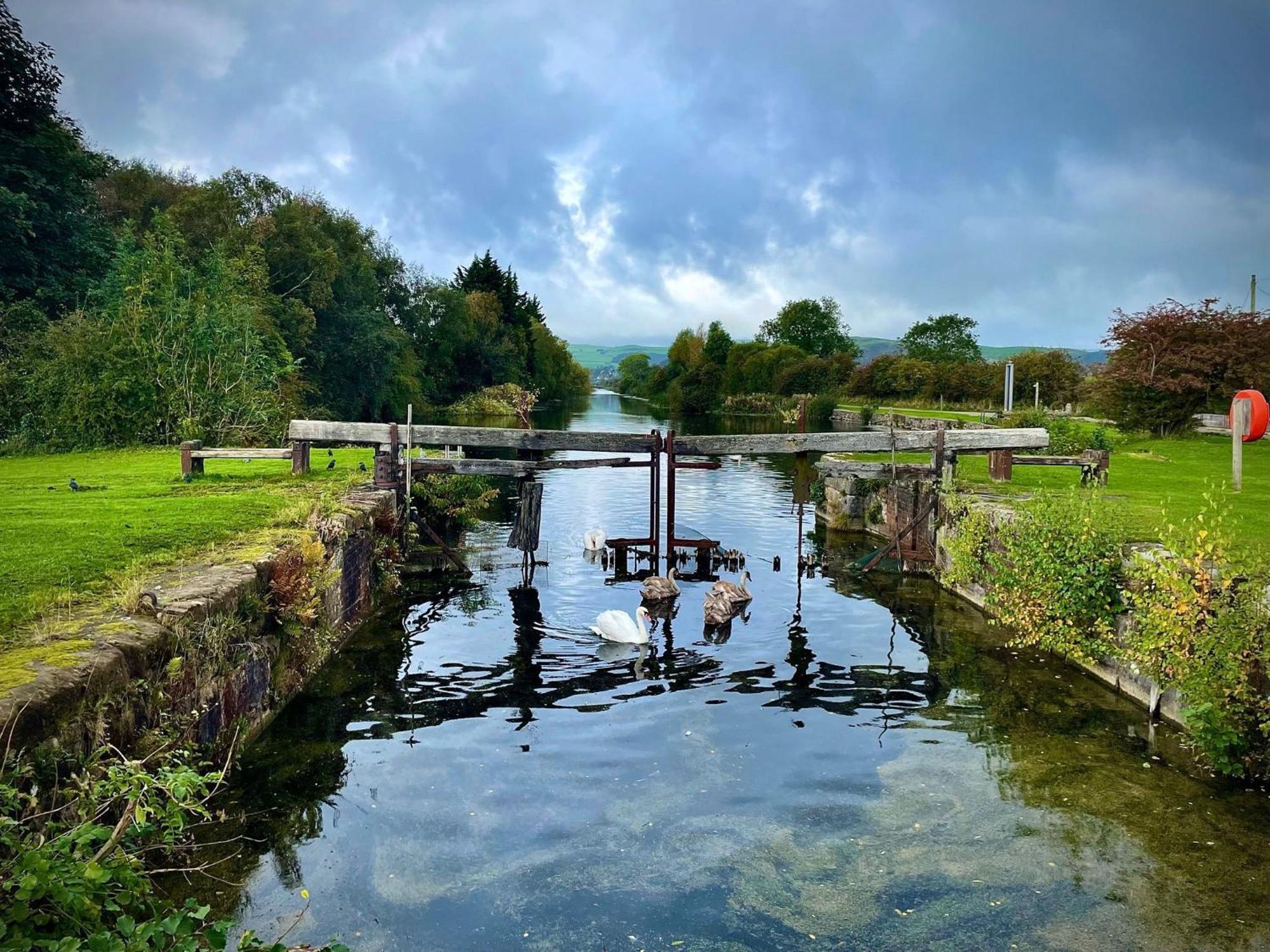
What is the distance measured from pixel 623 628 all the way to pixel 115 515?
23.4ft

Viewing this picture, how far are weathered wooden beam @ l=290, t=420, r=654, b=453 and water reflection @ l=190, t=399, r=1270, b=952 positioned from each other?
4.80 metres

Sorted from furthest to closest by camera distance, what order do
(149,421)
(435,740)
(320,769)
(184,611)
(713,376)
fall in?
(713,376)
(149,421)
(435,740)
(320,769)
(184,611)

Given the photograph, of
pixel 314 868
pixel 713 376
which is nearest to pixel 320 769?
pixel 314 868

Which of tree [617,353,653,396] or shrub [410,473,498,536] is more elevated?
tree [617,353,653,396]

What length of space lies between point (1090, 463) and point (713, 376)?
85.2 meters

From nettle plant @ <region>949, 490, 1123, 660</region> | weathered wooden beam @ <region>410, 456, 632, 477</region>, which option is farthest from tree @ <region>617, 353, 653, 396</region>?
nettle plant @ <region>949, 490, 1123, 660</region>

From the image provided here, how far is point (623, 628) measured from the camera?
12.8 metres

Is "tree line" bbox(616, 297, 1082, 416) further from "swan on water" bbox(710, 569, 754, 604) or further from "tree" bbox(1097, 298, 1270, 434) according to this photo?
"swan on water" bbox(710, 569, 754, 604)

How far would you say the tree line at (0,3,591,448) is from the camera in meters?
22.8

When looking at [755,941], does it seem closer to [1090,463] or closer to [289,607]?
[289,607]

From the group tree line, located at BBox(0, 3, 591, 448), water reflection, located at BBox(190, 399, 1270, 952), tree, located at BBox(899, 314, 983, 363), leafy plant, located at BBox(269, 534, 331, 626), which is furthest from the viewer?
tree, located at BBox(899, 314, 983, 363)

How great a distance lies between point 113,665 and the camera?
6.33 metres

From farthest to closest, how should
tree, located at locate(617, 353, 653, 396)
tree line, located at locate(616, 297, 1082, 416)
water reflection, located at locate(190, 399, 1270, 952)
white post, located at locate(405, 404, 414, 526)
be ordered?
tree, located at locate(617, 353, 653, 396) → tree line, located at locate(616, 297, 1082, 416) → white post, located at locate(405, 404, 414, 526) → water reflection, located at locate(190, 399, 1270, 952)

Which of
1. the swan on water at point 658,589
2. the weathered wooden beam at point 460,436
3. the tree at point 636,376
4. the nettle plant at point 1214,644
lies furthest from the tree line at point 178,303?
the tree at point 636,376
